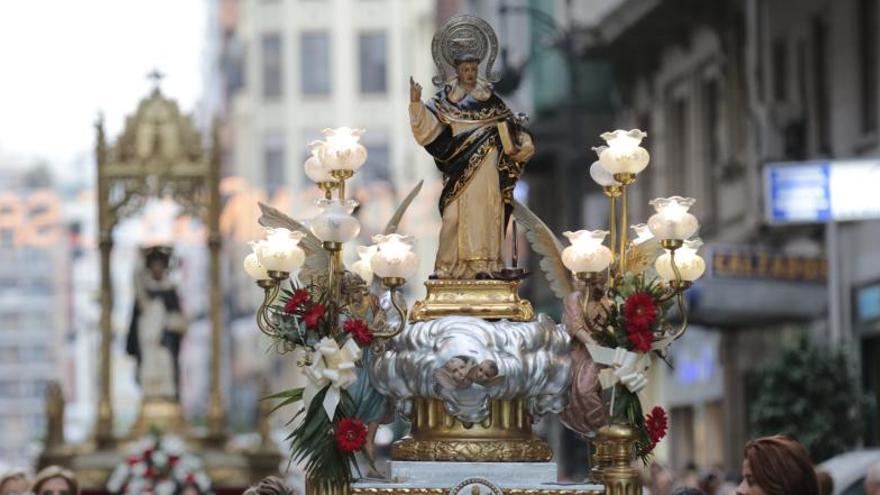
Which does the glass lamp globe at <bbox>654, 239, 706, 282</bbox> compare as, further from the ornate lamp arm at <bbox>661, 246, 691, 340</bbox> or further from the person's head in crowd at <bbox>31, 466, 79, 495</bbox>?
the person's head in crowd at <bbox>31, 466, 79, 495</bbox>

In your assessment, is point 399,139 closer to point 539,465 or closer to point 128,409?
point 128,409

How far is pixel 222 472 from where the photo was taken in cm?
2641

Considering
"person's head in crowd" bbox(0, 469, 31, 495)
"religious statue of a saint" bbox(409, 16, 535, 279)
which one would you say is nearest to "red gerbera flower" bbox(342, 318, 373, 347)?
"religious statue of a saint" bbox(409, 16, 535, 279)

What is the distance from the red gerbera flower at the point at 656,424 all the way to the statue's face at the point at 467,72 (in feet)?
5.46

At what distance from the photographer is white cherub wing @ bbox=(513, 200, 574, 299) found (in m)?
12.9

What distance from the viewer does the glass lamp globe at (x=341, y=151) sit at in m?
12.6

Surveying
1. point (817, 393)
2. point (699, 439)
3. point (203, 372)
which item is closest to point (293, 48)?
point (203, 372)

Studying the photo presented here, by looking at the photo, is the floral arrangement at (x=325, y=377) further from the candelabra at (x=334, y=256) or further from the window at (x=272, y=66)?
the window at (x=272, y=66)

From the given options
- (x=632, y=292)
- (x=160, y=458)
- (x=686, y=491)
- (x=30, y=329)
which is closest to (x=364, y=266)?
(x=632, y=292)

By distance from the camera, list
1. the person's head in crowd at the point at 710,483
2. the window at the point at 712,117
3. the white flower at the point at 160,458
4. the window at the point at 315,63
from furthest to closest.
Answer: the window at the point at 315,63, the window at the point at 712,117, the white flower at the point at 160,458, the person's head in crowd at the point at 710,483

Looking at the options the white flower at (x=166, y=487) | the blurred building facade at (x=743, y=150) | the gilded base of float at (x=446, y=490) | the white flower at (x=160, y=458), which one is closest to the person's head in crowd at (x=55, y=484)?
the gilded base of float at (x=446, y=490)

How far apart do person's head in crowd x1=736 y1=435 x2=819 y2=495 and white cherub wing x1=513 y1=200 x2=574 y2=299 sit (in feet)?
9.68

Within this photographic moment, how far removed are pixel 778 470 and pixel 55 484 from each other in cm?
695

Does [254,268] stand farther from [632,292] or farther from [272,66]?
[272,66]
